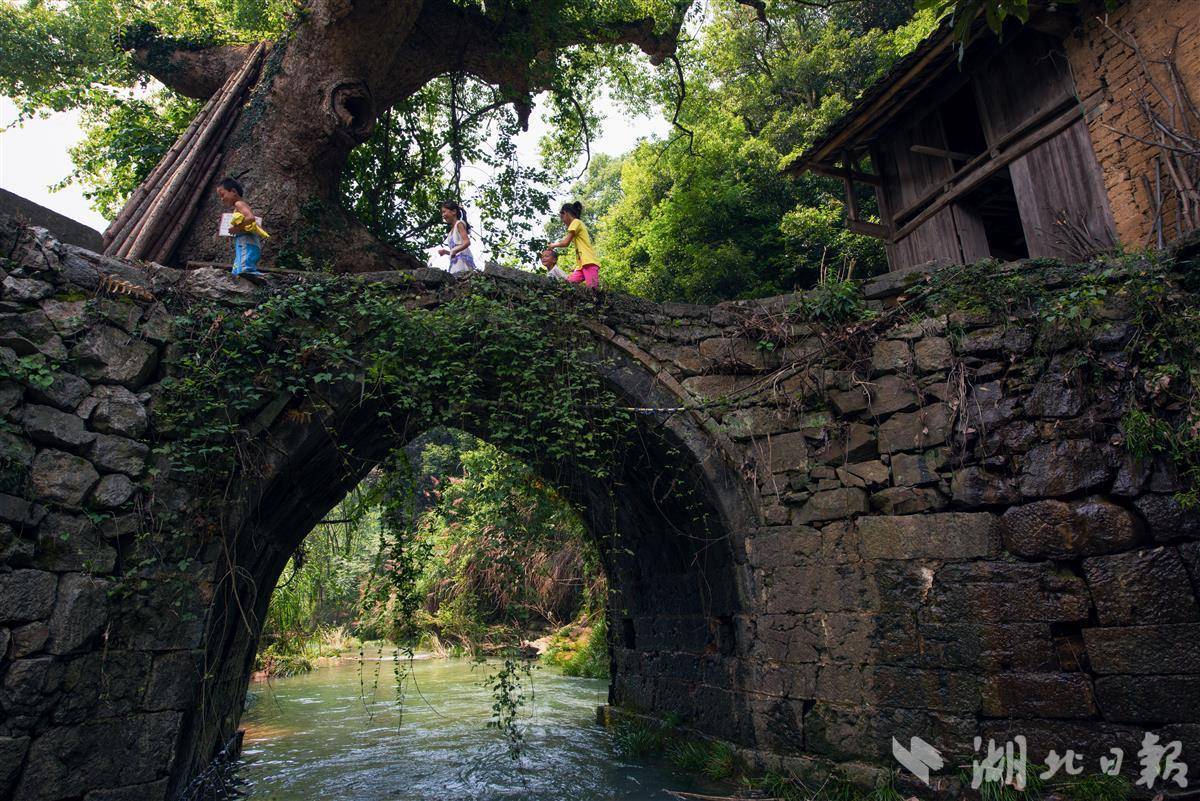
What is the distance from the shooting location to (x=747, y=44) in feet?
60.4

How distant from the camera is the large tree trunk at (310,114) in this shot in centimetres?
744

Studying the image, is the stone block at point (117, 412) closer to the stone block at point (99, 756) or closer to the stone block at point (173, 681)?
the stone block at point (173, 681)

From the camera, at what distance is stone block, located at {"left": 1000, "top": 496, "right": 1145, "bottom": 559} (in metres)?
4.19

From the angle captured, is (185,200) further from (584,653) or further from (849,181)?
(584,653)

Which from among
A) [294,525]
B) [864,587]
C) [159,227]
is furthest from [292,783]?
[159,227]

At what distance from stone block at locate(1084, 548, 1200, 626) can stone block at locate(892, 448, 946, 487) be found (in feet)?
3.35

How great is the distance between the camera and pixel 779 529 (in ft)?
17.3

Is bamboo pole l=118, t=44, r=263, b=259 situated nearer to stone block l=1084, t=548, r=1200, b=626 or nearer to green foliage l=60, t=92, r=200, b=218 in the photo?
green foliage l=60, t=92, r=200, b=218

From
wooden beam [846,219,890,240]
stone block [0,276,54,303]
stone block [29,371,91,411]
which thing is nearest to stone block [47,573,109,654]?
stone block [29,371,91,411]

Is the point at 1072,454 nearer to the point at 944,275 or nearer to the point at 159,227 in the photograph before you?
the point at 944,275

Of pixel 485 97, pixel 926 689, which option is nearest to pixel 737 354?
pixel 926 689

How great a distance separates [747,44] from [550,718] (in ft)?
56.6

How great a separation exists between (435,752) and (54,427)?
15.1ft

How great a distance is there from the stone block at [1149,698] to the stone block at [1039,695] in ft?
0.27
